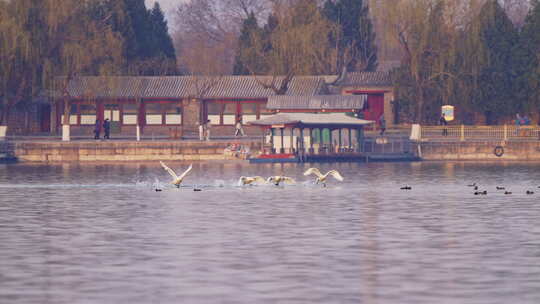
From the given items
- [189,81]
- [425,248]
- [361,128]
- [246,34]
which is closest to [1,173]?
[361,128]

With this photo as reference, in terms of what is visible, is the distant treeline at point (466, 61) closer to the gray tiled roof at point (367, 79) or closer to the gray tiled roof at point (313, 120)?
the gray tiled roof at point (367, 79)

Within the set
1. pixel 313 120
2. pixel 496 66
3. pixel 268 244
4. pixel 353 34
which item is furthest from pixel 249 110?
pixel 268 244

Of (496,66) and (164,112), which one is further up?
(496,66)

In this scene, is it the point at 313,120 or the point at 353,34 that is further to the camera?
the point at 353,34

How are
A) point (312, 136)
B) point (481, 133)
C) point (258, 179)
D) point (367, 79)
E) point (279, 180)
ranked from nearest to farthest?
1. point (258, 179)
2. point (279, 180)
3. point (312, 136)
4. point (481, 133)
5. point (367, 79)

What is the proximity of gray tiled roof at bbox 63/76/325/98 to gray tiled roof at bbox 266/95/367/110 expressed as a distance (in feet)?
23.4

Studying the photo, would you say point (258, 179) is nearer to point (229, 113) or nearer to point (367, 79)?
point (229, 113)

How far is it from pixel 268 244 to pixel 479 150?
154 feet

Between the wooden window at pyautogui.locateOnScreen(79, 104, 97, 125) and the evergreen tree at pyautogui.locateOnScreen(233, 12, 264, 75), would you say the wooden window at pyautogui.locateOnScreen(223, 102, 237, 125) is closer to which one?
the evergreen tree at pyautogui.locateOnScreen(233, 12, 264, 75)

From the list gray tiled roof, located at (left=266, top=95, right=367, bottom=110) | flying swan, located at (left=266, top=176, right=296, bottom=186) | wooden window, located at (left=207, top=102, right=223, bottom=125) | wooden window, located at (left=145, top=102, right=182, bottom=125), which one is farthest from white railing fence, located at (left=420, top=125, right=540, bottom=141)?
flying swan, located at (left=266, top=176, right=296, bottom=186)

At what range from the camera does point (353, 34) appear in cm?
10769

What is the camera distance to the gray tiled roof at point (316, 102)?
7388 centimetres

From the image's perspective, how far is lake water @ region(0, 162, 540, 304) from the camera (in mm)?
17375

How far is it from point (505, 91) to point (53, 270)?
65045 millimetres
